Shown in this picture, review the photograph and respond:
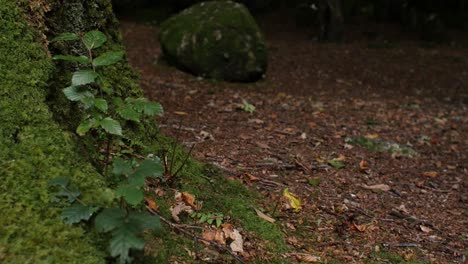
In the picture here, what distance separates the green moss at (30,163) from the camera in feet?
6.18

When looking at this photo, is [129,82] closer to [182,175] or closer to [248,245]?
[182,175]

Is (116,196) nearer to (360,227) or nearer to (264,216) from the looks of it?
(264,216)

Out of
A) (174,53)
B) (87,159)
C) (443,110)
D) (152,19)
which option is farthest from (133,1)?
(87,159)

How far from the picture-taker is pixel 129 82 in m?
3.32

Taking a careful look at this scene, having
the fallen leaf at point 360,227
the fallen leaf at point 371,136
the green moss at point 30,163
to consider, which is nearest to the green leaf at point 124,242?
the green moss at point 30,163

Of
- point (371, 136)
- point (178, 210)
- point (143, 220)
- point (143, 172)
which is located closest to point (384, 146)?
point (371, 136)

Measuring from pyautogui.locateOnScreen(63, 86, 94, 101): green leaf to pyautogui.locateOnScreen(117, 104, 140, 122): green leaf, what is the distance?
0.51 feet

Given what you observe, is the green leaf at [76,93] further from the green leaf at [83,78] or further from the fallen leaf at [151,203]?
the fallen leaf at [151,203]

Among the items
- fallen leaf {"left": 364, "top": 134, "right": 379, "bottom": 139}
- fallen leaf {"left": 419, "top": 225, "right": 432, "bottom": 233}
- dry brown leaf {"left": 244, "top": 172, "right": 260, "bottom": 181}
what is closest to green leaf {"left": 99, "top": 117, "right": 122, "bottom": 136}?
dry brown leaf {"left": 244, "top": 172, "right": 260, "bottom": 181}

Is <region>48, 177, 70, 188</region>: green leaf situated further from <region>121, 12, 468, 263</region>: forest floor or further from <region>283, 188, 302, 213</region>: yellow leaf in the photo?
<region>283, 188, 302, 213</region>: yellow leaf

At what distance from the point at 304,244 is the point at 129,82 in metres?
1.54

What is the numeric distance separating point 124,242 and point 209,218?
929mm

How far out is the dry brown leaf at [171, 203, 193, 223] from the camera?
2617 mm

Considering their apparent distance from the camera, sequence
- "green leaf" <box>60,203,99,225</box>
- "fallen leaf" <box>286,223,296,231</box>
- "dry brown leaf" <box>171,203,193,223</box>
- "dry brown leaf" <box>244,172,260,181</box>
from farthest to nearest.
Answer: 1. "dry brown leaf" <box>244,172,260,181</box>
2. "fallen leaf" <box>286,223,296,231</box>
3. "dry brown leaf" <box>171,203,193,223</box>
4. "green leaf" <box>60,203,99,225</box>
